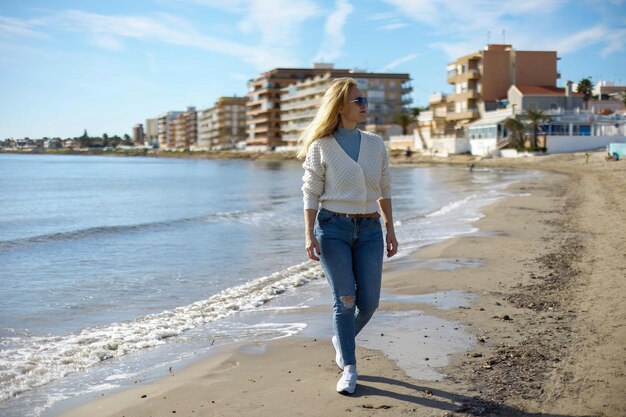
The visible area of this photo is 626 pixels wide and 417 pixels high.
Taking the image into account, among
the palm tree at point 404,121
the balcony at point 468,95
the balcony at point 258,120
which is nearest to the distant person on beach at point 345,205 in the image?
the balcony at point 468,95

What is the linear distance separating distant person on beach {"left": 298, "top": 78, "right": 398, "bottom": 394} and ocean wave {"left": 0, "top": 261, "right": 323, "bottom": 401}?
2537 mm

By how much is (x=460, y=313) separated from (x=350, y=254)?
277 centimetres

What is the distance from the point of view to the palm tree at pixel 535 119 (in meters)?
58.4

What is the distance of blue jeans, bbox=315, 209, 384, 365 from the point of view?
4383 mm

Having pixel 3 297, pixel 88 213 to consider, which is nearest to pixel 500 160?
pixel 88 213

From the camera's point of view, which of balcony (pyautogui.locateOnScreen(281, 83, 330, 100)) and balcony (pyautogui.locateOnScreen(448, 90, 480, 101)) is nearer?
balcony (pyautogui.locateOnScreen(448, 90, 480, 101))

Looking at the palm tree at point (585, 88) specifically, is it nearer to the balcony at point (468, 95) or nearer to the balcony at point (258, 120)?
the balcony at point (468, 95)

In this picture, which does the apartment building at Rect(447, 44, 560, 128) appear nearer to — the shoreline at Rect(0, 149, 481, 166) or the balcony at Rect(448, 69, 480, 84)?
the balcony at Rect(448, 69, 480, 84)

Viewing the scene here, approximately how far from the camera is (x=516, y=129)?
61.4 meters

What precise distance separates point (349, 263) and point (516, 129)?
60.2 m

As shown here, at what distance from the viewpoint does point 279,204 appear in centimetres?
2927

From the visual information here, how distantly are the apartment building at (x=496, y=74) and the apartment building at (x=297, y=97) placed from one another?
21.0 m

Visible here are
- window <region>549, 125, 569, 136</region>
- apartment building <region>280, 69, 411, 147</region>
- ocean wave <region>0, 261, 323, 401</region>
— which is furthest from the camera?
apartment building <region>280, 69, 411, 147</region>

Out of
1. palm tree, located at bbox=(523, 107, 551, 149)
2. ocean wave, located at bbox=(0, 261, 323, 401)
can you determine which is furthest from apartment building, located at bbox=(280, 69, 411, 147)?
ocean wave, located at bbox=(0, 261, 323, 401)
